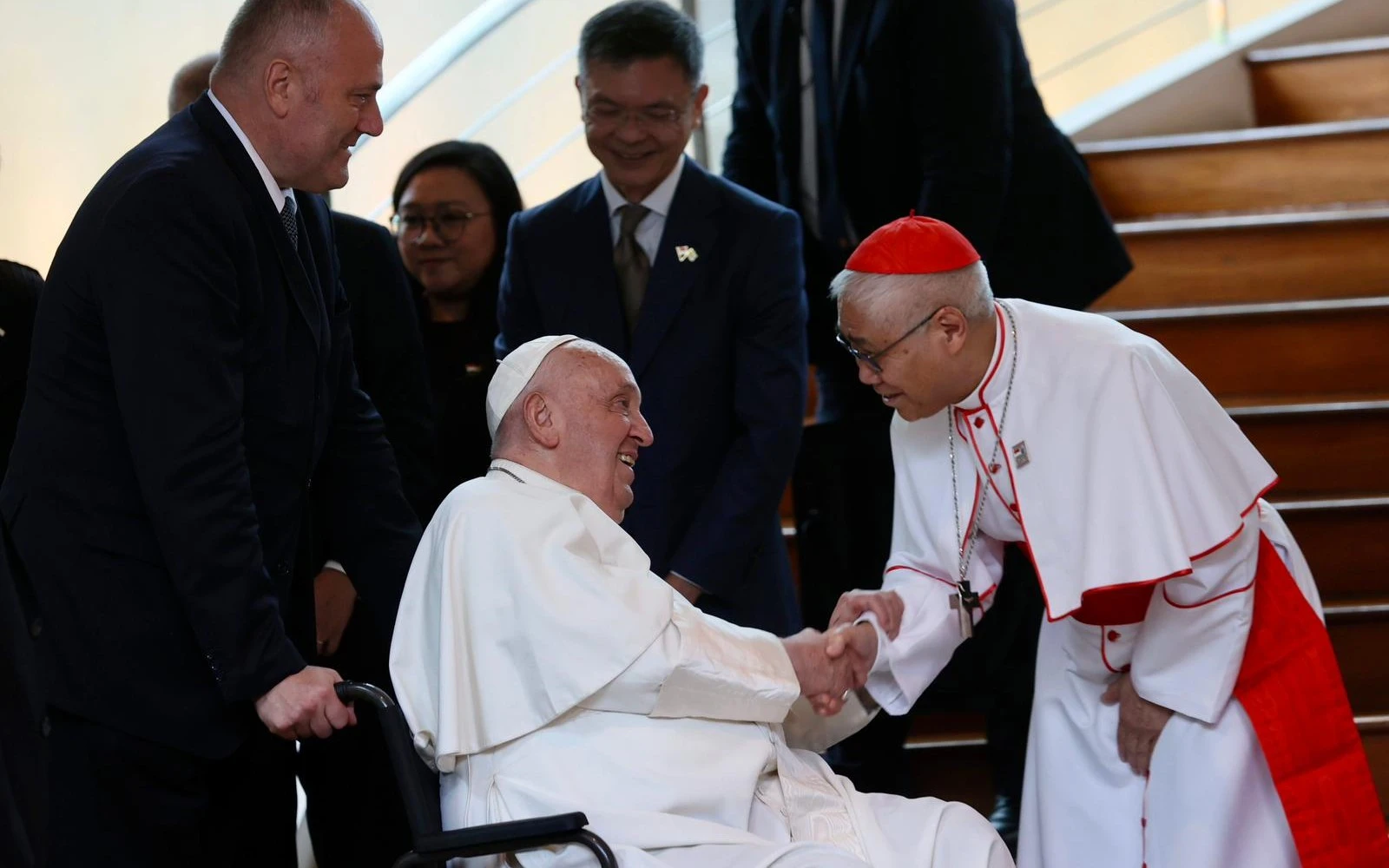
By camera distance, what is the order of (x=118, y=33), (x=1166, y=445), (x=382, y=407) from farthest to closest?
(x=118, y=33) < (x=382, y=407) < (x=1166, y=445)

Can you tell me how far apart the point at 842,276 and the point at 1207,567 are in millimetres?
770

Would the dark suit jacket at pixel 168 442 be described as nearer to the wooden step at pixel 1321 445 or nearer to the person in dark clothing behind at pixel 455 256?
the person in dark clothing behind at pixel 455 256

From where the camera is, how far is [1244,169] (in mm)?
5766

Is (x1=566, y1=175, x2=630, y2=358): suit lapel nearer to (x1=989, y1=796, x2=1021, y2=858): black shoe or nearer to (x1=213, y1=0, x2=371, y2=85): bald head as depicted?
(x1=213, y1=0, x2=371, y2=85): bald head

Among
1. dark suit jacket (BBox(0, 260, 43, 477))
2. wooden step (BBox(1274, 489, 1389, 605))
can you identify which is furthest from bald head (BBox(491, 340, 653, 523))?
wooden step (BBox(1274, 489, 1389, 605))

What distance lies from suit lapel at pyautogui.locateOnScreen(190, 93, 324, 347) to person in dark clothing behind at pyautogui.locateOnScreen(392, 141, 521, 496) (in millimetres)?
1223

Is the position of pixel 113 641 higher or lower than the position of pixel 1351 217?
higher

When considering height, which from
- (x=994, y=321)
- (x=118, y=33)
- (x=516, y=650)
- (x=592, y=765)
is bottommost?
(x=592, y=765)

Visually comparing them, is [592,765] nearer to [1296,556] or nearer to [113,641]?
[113,641]

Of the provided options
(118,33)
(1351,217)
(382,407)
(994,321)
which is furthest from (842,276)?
(1351,217)

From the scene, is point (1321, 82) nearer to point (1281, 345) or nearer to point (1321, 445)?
point (1281, 345)

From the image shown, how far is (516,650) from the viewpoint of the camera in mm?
2439

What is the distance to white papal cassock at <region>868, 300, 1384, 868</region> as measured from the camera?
2.70 metres

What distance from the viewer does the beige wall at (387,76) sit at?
3990mm
